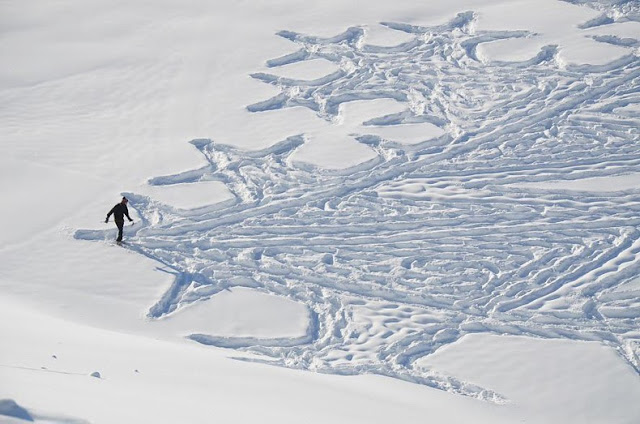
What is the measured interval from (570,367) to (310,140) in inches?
231

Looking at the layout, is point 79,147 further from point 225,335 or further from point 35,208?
point 225,335

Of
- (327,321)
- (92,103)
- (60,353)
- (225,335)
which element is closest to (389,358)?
(327,321)

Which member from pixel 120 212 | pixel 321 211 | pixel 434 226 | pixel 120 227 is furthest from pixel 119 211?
pixel 434 226

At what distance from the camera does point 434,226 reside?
1173 centimetres

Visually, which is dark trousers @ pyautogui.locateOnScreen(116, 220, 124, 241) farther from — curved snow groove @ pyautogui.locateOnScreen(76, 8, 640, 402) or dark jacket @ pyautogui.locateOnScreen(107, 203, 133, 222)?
curved snow groove @ pyautogui.locateOnScreen(76, 8, 640, 402)

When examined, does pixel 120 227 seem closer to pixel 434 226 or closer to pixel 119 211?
pixel 119 211

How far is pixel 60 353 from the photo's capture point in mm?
7652

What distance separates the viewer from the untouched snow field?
8.61 metres

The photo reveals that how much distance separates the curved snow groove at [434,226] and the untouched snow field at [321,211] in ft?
0.11

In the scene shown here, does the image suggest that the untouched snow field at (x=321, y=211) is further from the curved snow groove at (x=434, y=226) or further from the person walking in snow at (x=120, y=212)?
the person walking in snow at (x=120, y=212)

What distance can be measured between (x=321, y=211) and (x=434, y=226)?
5.30 feet

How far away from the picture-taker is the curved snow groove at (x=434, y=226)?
9.96 m

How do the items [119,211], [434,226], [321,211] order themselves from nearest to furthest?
[119,211]
[434,226]
[321,211]

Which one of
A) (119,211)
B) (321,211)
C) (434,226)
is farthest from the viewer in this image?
(321,211)
